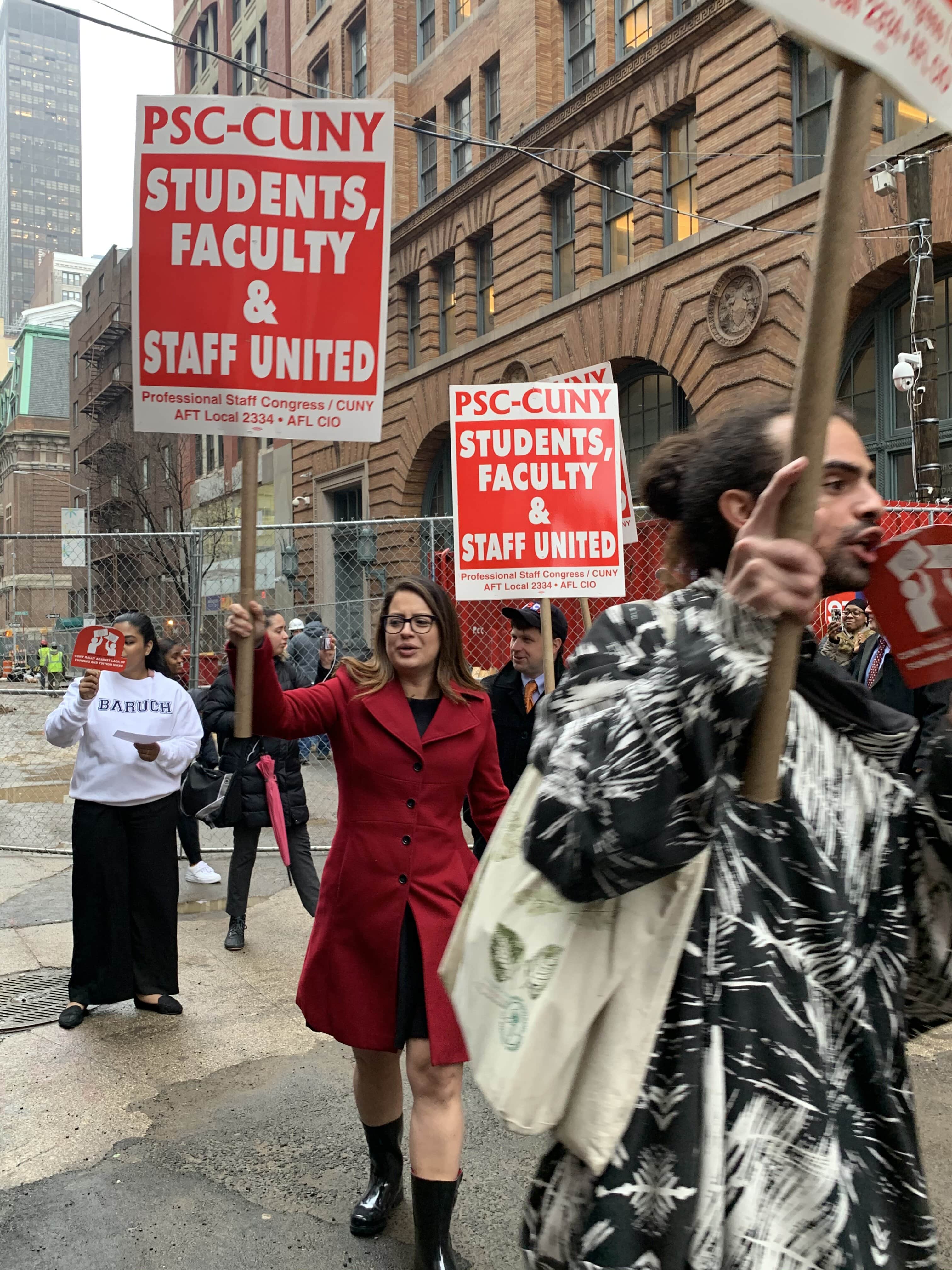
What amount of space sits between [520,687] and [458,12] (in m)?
23.6

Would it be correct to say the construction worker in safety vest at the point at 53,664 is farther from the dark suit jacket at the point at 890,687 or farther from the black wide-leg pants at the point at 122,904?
the dark suit jacket at the point at 890,687

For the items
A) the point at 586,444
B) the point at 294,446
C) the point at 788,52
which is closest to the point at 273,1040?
the point at 586,444

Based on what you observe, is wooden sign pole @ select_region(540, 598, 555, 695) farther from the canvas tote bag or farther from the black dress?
the canvas tote bag

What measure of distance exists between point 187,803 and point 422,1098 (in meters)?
4.23

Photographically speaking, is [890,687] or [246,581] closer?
[246,581]

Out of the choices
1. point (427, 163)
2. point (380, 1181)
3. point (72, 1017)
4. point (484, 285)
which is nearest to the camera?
point (380, 1181)

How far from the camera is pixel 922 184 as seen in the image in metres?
12.4

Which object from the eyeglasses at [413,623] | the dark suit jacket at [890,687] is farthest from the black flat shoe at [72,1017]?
the dark suit jacket at [890,687]

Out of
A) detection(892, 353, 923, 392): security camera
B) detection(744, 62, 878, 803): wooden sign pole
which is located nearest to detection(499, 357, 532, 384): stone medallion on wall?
detection(892, 353, 923, 392): security camera

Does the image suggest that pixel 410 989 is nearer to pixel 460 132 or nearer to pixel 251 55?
pixel 460 132

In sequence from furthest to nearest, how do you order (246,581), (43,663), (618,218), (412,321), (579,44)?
(43,663) → (412,321) → (579,44) → (618,218) → (246,581)

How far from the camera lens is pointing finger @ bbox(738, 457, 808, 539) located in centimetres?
120

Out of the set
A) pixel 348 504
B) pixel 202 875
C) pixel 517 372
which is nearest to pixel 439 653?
pixel 202 875

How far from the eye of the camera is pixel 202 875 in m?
8.05
